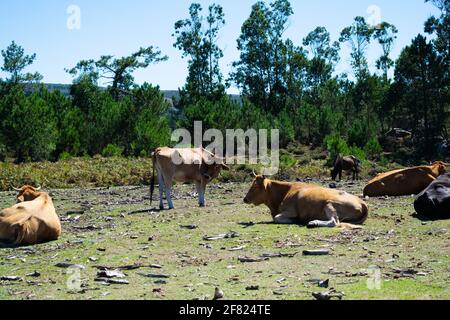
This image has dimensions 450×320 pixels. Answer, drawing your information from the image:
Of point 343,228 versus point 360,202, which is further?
point 360,202

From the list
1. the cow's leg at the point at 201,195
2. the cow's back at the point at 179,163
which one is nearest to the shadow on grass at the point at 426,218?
the cow's leg at the point at 201,195

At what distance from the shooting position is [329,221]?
12531 millimetres

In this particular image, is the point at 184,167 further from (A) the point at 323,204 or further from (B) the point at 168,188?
(A) the point at 323,204

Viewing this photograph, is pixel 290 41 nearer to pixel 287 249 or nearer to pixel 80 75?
pixel 80 75

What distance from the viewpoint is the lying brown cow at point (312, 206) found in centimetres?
1279

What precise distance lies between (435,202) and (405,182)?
4638 mm

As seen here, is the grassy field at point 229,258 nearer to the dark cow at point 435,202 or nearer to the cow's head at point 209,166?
the dark cow at point 435,202

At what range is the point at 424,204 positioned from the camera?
13.9m

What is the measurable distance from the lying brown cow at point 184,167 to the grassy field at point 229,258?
1726mm

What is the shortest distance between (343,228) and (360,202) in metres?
1.16

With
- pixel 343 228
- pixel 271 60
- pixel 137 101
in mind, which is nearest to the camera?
pixel 343 228

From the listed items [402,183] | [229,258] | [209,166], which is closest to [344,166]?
[402,183]

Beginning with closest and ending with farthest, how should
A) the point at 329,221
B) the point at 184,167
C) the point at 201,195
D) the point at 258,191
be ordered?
1. the point at 329,221
2. the point at 258,191
3. the point at 201,195
4. the point at 184,167

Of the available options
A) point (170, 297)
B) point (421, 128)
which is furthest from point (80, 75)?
point (170, 297)
